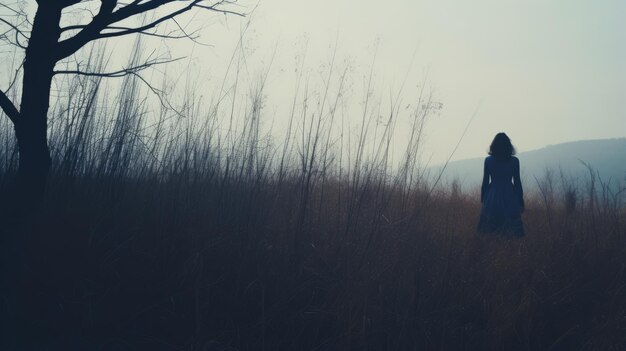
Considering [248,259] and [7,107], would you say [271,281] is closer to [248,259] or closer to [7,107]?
[248,259]

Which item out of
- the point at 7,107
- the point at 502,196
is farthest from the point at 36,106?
the point at 502,196

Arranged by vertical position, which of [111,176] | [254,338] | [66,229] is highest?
[111,176]

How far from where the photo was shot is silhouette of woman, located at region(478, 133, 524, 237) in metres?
4.14

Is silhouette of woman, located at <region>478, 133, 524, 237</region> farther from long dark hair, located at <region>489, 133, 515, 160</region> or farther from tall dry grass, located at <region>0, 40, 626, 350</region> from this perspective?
tall dry grass, located at <region>0, 40, 626, 350</region>

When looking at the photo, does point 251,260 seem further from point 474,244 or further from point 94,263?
point 474,244

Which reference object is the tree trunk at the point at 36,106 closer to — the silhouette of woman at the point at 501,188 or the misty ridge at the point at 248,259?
the misty ridge at the point at 248,259

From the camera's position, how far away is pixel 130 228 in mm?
2084

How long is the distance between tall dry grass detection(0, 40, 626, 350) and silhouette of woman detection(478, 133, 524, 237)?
1.21 meters

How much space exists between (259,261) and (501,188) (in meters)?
2.88

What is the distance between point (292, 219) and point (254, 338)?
74 centimetres

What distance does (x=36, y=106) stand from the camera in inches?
81.6

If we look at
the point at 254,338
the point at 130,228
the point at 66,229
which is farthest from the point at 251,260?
the point at 66,229

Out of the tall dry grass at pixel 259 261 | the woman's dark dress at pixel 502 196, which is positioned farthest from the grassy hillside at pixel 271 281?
the woman's dark dress at pixel 502 196

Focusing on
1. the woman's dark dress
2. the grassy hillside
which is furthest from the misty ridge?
the woman's dark dress
